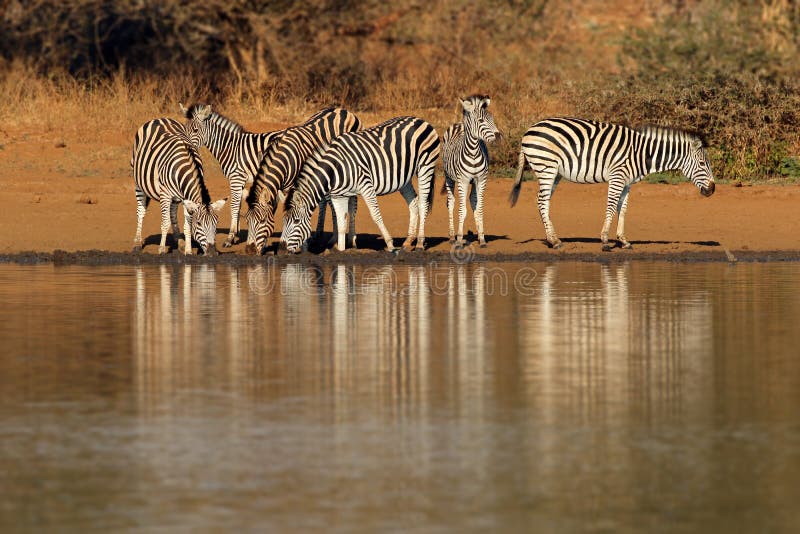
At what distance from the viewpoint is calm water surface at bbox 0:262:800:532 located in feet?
26.0

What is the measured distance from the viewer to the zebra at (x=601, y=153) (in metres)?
23.2

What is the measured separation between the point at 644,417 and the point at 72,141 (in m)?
21.6

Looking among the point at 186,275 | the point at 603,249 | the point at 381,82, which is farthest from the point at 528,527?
the point at 381,82

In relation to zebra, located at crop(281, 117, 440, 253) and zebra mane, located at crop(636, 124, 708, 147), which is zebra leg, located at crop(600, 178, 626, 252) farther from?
zebra, located at crop(281, 117, 440, 253)

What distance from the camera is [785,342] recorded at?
1342cm

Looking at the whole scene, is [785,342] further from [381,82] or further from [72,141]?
[381,82]

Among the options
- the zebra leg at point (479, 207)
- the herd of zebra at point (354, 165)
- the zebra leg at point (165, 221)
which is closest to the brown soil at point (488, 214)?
the zebra leg at point (479, 207)

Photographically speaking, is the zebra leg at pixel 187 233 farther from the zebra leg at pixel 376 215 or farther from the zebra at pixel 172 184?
the zebra leg at pixel 376 215

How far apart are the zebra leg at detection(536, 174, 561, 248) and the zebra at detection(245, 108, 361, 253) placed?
298 centimetres

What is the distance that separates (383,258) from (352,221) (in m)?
1.46

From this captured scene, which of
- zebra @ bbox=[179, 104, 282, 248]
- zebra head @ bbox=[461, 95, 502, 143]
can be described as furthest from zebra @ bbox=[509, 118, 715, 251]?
zebra @ bbox=[179, 104, 282, 248]

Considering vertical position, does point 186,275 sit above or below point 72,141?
below

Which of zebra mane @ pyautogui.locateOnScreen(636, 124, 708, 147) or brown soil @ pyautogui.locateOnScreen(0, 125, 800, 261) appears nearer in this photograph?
brown soil @ pyautogui.locateOnScreen(0, 125, 800, 261)

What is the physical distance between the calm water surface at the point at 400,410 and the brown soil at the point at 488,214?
5.65 meters
